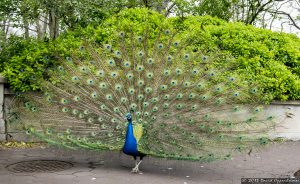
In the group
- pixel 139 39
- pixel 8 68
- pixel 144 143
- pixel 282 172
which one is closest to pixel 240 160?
pixel 282 172

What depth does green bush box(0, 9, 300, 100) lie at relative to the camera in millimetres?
9812

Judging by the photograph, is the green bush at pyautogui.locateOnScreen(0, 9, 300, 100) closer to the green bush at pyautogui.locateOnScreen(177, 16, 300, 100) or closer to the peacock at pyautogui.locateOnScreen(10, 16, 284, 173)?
the green bush at pyautogui.locateOnScreen(177, 16, 300, 100)

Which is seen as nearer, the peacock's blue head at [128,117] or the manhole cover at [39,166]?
the peacock's blue head at [128,117]

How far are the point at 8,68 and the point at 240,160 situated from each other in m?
5.26

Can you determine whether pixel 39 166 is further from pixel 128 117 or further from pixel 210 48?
pixel 210 48

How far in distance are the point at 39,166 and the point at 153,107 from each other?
2194mm

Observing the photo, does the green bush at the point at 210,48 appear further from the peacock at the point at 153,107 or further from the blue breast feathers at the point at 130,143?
the blue breast feathers at the point at 130,143

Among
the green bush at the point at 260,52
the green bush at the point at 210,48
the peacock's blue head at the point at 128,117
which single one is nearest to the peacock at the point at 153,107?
the peacock's blue head at the point at 128,117

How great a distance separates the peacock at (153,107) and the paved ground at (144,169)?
1.32ft

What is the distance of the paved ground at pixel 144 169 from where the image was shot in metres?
6.57

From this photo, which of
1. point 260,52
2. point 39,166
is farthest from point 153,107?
point 260,52

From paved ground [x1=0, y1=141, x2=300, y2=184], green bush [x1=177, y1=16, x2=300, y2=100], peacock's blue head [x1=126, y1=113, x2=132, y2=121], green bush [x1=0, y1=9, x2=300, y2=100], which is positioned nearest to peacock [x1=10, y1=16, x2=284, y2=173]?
peacock's blue head [x1=126, y1=113, x2=132, y2=121]

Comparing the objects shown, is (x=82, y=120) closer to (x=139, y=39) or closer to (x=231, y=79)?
(x=139, y=39)

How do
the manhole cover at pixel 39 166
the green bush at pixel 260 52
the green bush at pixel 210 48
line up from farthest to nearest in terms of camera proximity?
the green bush at pixel 260 52
the green bush at pixel 210 48
the manhole cover at pixel 39 166
